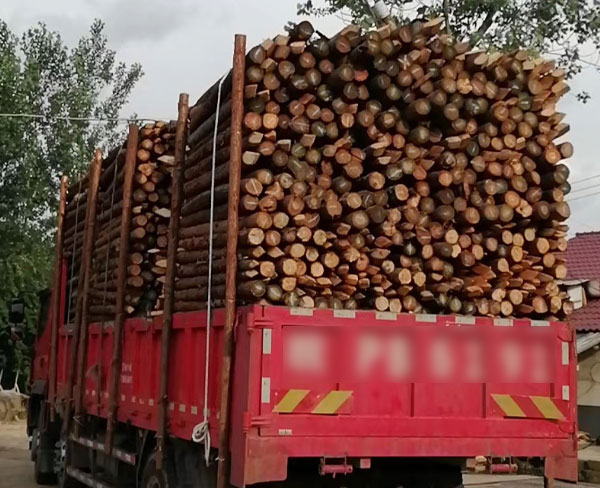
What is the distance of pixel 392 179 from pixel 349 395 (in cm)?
161

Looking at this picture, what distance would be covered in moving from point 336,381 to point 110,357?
11.8 feet

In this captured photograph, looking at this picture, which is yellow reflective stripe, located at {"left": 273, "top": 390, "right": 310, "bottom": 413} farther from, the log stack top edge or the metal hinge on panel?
the log stack top edge

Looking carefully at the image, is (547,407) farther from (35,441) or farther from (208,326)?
(35,441)

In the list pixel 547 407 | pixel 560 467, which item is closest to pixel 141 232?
pixel 547 407

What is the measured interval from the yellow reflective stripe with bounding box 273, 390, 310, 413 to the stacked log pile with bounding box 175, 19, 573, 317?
2.06 feet

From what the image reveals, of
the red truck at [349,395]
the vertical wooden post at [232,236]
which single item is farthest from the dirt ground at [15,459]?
the vertical wooden post at [232,236]

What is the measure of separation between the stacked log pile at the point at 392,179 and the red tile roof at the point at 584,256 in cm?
1323

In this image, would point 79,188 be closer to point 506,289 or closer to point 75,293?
point 75,293

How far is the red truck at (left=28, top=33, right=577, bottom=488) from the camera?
5.90 m

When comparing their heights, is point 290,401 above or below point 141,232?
below

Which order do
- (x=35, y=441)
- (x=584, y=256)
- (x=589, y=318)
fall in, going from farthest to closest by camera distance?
(x=584, y=256) < (x=589, y=318) < (x=35, y=441)

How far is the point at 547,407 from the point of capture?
6543mm

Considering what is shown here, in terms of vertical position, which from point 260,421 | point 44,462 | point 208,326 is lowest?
point 44,462

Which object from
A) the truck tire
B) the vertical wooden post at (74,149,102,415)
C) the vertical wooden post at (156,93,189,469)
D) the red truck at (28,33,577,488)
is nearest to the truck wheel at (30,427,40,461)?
the truck tire
